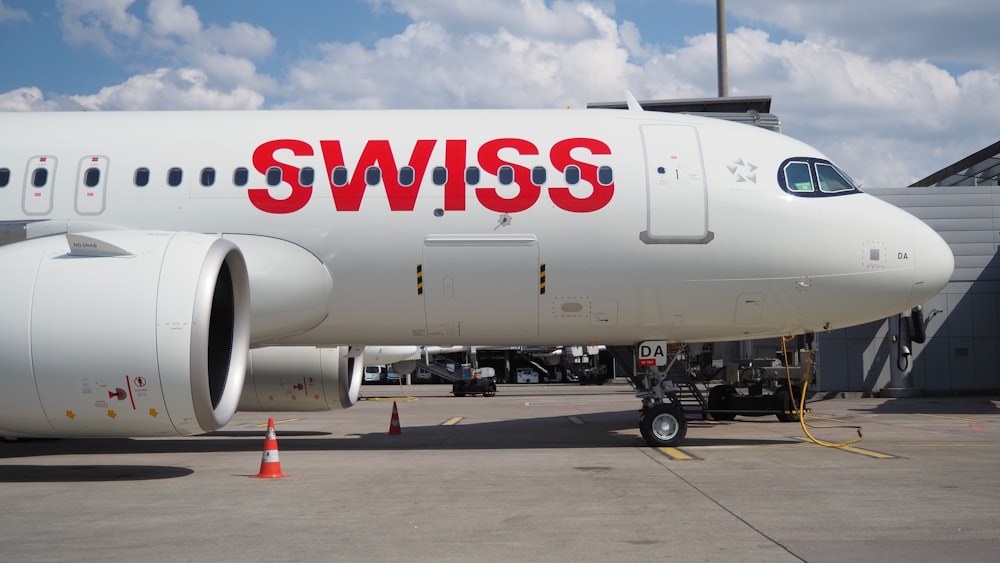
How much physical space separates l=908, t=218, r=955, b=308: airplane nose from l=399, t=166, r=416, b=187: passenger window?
7.44 m

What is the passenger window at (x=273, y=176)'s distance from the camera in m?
13.7

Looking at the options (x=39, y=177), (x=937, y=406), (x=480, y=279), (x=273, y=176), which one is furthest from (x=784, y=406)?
(x=39, y=177)

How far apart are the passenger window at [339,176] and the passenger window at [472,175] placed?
5.76 feet

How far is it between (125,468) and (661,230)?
26.1 ft

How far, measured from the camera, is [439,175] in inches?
541

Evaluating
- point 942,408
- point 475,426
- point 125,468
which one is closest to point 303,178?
point 125,468

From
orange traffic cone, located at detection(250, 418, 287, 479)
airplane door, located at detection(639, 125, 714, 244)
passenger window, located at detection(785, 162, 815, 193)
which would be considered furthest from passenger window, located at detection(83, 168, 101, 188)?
passenger window, located at detection(785, 162, 815, 193)

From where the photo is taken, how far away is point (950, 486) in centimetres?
994

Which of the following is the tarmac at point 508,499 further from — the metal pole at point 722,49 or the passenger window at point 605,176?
the metal pole at point 722,49

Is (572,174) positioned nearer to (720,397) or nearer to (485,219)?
(485,219)

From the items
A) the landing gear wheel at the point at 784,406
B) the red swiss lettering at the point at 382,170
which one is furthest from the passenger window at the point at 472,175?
the landing gear wheel at the point at 784,406

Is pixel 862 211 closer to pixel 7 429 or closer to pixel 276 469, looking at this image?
pixel 276 469

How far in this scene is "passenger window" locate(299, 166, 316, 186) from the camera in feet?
45.0

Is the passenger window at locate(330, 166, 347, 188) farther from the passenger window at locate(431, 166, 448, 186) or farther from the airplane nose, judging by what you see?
the airplane nose
